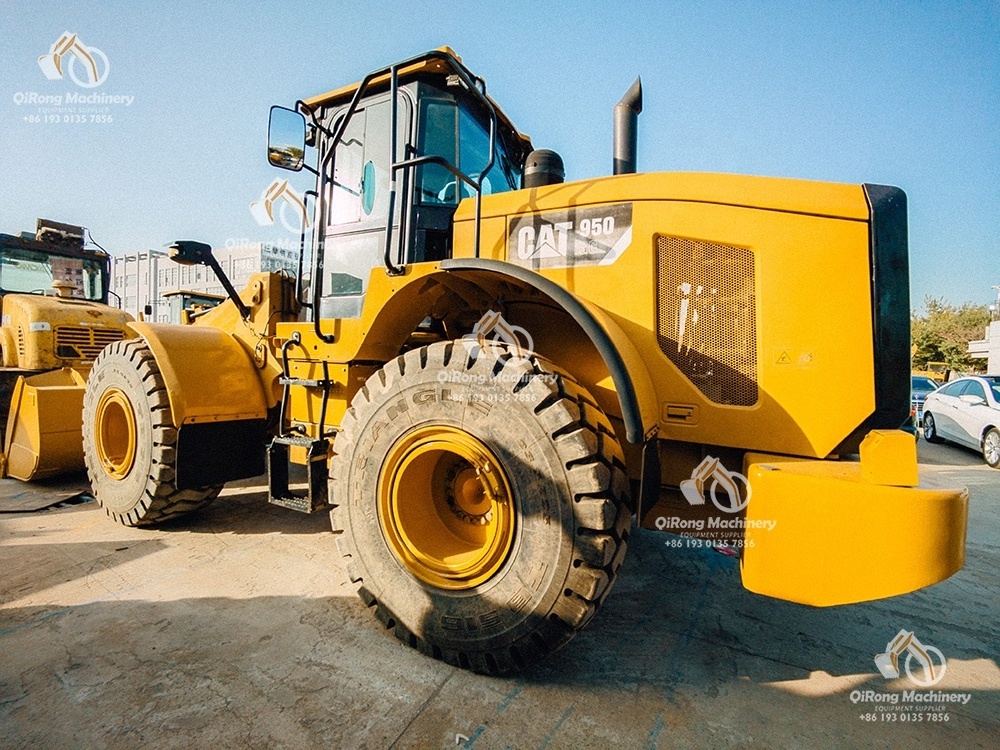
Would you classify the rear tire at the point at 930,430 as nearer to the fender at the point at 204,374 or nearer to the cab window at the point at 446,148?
the cab window at the point at 446,148

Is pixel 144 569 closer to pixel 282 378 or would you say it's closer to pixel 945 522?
pixel 282 378

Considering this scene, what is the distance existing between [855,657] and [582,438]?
183cm

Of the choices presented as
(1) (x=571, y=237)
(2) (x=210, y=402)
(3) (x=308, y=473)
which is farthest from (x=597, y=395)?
(2) (x=210, y=402)

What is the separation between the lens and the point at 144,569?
10.2ft

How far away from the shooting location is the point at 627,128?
298 cm

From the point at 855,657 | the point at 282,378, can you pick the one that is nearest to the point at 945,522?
the point at 855,657

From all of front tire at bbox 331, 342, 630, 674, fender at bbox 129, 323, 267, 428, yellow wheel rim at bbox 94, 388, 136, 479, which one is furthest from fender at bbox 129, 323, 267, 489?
front tire at bbox 331, 342, 630, 674

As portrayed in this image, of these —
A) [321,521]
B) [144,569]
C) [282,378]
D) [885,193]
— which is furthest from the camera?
[321,521]

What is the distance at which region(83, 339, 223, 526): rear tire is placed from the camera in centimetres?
349

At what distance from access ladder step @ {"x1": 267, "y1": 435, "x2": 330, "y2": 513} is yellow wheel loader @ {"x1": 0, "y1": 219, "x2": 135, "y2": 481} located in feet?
11.1

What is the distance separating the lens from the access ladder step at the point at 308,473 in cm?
296

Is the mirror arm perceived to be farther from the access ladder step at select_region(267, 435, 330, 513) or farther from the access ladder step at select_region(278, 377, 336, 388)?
the access ladder step at select_region(267, 435, 330, 513)

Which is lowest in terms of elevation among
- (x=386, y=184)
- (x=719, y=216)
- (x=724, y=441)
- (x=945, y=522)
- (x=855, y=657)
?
(x=855, y=657)

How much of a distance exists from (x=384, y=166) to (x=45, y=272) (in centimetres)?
687
